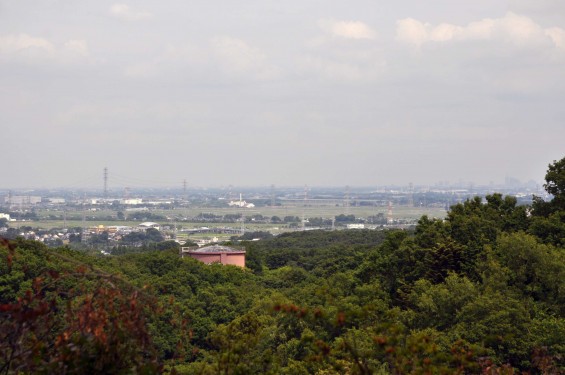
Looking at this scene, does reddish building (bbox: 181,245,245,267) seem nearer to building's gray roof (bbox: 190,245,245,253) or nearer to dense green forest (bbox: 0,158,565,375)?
building's gray roof (bbox: 190,245,245,253)

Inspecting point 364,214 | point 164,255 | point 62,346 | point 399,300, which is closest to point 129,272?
point 164,255

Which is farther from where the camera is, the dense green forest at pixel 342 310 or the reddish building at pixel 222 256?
the reddish building at pixel 222 256

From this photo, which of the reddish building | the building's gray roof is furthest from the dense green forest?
the building's gray roof

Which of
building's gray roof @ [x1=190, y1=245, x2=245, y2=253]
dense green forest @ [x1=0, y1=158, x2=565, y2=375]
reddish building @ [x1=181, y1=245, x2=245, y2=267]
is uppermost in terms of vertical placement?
dense green forest @ [x1=0, y1=158, x2=565, y2=375]

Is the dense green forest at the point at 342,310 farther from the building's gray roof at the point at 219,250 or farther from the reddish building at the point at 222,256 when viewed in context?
the building's gray roof at the point at 219,250

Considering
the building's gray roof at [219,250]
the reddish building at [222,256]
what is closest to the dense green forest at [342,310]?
the reddish building at [222,256]

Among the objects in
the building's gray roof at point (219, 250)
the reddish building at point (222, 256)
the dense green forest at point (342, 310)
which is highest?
the dense green forest at point (342, 310)

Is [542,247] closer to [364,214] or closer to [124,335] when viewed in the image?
[124,335]

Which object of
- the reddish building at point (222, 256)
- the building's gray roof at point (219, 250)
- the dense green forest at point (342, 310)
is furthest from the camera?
the building's gray roof at point (219, 250)
